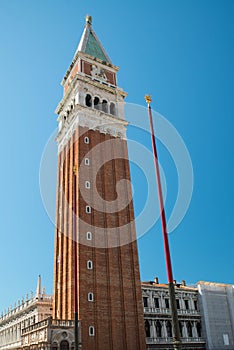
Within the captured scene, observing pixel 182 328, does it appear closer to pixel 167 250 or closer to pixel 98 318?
pixel 98 318

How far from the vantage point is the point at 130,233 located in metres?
40.8

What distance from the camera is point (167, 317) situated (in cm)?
4541

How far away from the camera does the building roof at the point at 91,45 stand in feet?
177

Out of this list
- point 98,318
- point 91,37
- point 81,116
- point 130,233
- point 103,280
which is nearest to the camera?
point 98,318

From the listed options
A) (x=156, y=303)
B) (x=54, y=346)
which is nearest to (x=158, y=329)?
(x=156, y=303)

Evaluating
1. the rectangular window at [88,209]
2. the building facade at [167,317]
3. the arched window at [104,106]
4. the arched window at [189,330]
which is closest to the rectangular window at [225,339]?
the building facade at [167,317]

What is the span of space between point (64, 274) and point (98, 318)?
263 inches

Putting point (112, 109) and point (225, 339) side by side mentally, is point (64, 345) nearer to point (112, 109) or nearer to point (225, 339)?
point (225, 339)

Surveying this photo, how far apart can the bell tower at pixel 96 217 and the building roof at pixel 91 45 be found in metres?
0.73

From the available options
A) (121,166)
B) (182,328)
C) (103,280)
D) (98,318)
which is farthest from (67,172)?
(182,328)

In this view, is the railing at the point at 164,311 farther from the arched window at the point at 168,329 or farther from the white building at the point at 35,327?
the white building at the point at 35,327

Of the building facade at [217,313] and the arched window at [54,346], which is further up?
the building facade at [217,313]

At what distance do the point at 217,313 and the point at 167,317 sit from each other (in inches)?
359

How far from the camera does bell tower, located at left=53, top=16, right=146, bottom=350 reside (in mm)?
33934
